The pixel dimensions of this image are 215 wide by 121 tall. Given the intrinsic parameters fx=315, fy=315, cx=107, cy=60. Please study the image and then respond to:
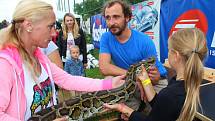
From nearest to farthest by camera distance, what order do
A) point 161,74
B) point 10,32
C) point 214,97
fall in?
point 10,32 < point 214,97 < point 161,74

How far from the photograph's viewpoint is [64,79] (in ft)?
11.4

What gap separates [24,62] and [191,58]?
1444 millimetres

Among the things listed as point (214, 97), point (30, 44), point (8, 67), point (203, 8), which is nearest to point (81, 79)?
point (30, 44)

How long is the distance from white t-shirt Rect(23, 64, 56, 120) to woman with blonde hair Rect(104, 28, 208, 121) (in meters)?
0.96

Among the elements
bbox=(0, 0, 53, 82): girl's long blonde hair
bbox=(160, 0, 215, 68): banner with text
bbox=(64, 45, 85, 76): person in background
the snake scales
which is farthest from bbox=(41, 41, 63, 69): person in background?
bbox=(160, 0, 215, 68): banner with text

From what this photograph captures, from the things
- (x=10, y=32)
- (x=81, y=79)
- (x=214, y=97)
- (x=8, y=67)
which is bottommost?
(x=214, y=97)

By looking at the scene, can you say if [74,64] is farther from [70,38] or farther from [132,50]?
[132,50]

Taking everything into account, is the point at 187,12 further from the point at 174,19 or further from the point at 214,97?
the point at 214,97

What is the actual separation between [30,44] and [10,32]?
20 centimetres

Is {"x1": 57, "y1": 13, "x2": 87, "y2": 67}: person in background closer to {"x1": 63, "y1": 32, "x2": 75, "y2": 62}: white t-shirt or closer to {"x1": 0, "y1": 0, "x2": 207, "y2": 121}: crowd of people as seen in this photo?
{"x1": 63, "y1": 32, "x2": 75, "y2": 62}: white t-shirt

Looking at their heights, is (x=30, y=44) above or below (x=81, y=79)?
above

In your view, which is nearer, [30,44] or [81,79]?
[30,44]

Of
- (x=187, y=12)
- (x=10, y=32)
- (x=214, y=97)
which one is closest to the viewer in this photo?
(x=10, y=32)

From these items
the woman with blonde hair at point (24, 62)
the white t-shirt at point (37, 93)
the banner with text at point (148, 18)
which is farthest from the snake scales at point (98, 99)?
the banner with text at point (148, 18)
